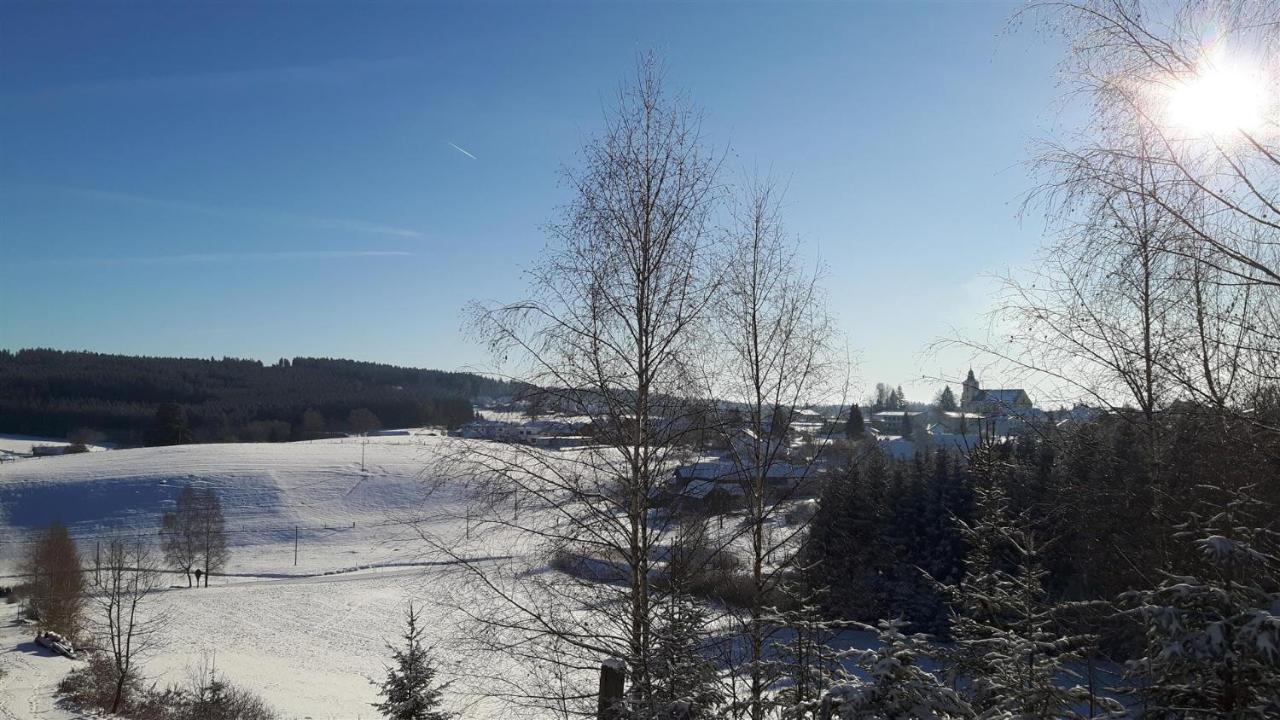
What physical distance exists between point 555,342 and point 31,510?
7362 centimetres

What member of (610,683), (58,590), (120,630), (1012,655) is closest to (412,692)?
(610,683)

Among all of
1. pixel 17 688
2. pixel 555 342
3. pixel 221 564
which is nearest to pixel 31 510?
pixel 221 564

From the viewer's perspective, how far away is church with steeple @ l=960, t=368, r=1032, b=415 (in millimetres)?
4988

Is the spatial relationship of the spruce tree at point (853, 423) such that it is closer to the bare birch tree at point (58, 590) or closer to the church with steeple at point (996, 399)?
the church with steeple at point (996, 399)

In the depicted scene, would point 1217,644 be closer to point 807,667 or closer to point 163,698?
point 807,667

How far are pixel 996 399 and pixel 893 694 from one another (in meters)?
2.30

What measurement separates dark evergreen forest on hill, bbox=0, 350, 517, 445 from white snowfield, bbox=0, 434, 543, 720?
1663 cm

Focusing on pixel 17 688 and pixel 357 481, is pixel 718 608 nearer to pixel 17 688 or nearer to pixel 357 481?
pixel 17 688

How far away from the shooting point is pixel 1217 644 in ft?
11.0

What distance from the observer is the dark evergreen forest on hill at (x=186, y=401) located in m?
98.2

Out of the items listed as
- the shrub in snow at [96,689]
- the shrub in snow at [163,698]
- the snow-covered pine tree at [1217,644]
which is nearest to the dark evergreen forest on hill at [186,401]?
the shrub in snow at [96,689]

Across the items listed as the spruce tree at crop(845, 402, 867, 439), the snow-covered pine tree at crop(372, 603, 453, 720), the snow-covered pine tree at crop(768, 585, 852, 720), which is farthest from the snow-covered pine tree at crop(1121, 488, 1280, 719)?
the snow-covered pine tree at crop(372, 603, 453, 720)

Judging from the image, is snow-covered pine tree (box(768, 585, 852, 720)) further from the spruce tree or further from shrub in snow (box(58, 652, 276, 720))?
shrub in snow (box(58, 652, 276, 720))

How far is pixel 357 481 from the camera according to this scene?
69.3m
